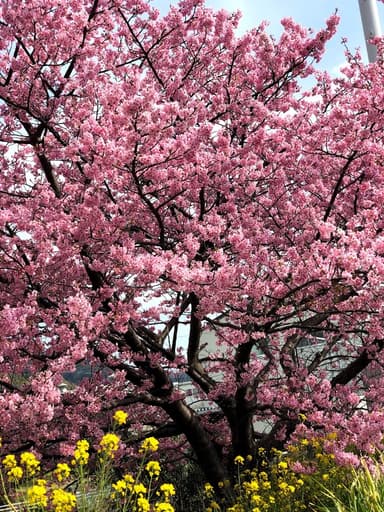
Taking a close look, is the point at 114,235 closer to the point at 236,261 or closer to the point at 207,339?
the point at 236,261

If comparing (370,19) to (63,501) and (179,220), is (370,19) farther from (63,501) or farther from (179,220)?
(63,501)

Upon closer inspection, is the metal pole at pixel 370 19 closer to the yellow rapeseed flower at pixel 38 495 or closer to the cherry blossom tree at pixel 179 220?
the cherry blossom tree at pixel 179 220

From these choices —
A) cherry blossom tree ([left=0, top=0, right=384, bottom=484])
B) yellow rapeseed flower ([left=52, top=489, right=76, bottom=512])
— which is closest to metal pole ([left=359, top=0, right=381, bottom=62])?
cherry blossom tree ([left=0, top=0, right=384, bottom=484])

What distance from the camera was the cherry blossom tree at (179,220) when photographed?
18.3 feet

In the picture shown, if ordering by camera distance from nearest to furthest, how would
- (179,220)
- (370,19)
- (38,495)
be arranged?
(38,495)
(179,220)
(370,19)

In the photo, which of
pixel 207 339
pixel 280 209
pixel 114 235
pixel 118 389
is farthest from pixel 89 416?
pixel 207 339

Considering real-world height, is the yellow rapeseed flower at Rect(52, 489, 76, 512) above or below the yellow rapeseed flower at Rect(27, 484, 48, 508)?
below

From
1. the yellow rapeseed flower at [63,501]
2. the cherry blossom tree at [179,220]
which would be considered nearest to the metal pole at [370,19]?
the cherry blossom tree at [179,220]

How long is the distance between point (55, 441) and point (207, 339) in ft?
42.5

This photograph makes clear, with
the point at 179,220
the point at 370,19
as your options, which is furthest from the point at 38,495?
the point at 370,19

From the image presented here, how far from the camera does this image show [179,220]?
7.85 meters

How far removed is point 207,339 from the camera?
19547 millimetres

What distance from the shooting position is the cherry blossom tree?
18.3ft

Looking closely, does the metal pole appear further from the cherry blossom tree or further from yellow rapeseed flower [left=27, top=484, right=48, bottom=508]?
yellow rapeseed flower [left=27, top=484, right=48, bottom=508]
